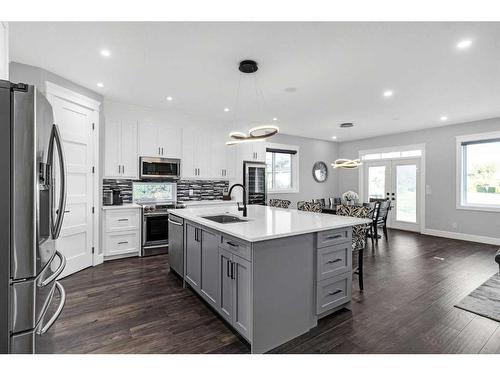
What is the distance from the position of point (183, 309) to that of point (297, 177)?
553 cm

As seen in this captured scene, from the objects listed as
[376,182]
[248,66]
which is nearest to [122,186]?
[248,66]

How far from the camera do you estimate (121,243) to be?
417cm

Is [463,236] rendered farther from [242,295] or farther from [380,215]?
[242,295]

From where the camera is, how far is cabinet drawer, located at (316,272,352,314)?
219 cm

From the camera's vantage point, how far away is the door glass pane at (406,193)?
22.0ft

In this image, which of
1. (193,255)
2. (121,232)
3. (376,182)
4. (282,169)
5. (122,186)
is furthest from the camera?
(376,182)

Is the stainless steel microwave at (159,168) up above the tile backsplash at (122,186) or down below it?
above

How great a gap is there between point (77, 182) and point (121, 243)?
3.96 ft

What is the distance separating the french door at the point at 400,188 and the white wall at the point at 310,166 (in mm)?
1256

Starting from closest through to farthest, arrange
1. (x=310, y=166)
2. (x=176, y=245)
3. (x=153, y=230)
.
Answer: (x=176, y=245)
(x=153, y=230)
(x=310, y=166)

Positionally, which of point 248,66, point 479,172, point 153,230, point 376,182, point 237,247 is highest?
point 248,66

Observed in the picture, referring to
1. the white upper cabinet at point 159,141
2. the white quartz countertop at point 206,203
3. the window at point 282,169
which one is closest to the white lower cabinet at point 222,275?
the white quartz countertop at point 206,203

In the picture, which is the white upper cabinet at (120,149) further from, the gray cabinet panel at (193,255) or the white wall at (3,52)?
the white wall at (3,52)

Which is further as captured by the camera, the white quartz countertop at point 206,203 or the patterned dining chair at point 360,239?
the white quartz countertop at point 206,203
